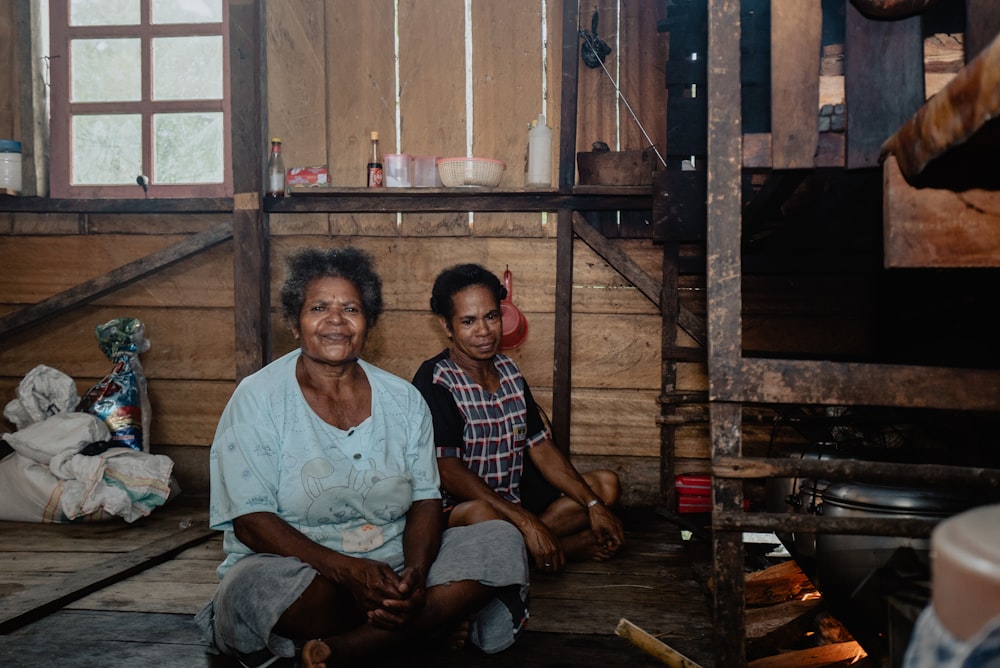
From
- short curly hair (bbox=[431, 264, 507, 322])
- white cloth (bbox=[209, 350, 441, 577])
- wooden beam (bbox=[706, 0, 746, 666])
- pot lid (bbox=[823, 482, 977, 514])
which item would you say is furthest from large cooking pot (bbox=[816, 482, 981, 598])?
short curly hair (bbox=[431, 264, 507, 322])

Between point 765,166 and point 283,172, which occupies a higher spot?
point 283,172

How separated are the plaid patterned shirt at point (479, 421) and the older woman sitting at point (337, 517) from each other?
1.99 ft

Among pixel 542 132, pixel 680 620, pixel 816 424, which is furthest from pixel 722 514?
pixel 542 132

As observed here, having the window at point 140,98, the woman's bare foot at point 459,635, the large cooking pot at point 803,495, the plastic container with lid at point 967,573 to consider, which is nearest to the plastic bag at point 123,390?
the window at point 140,98

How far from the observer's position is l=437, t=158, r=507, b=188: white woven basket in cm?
409

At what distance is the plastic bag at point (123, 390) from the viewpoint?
4.31 metres

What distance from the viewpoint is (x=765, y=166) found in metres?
1.97

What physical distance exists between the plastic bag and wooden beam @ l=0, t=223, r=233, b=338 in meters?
0.22

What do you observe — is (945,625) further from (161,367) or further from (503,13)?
(161,367)

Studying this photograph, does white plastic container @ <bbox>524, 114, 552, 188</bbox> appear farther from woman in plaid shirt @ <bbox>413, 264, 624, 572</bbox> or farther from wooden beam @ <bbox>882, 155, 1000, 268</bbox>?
wooden beam @ <bbox>882, 155, 1000, 268</bbox>

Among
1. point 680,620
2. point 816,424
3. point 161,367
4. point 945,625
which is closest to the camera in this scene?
point 945,625

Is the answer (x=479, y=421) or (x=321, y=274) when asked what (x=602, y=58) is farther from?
(x=321, y=274)

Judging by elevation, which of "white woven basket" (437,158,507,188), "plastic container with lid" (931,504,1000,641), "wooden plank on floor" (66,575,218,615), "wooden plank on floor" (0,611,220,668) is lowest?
"wooden plank on floor" (66,575,218,615)

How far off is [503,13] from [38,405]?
328 centimetres
